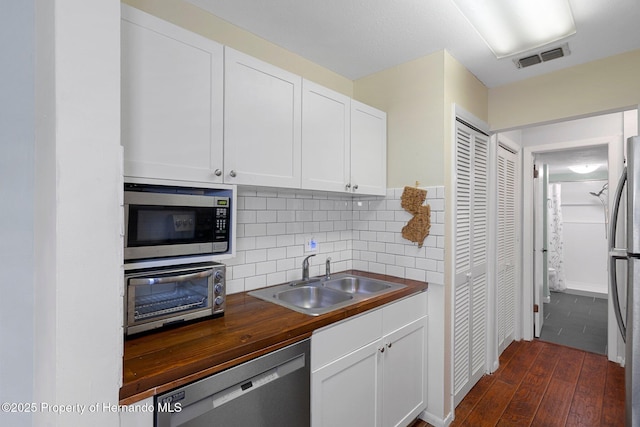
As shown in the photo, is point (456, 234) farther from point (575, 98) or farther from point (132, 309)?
point (132, 309)

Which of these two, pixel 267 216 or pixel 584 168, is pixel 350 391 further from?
pixel 584 168

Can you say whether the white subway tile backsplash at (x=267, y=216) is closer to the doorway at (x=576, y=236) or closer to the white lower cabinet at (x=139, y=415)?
the white lower cabinet at (x=139, y=415)

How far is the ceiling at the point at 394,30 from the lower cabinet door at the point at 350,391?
5.91 feet

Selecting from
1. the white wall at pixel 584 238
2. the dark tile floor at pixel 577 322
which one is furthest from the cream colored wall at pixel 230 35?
the white wall at pixel 584 238

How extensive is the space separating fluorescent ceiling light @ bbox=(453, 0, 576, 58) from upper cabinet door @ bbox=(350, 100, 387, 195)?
0.79 meters

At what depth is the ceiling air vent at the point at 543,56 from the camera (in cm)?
197

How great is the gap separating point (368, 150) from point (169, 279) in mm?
1544

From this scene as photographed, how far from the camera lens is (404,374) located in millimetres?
1931

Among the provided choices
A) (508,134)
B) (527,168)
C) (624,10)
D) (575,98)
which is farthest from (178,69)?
(527,168)

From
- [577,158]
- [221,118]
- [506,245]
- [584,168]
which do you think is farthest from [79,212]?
[584,168]

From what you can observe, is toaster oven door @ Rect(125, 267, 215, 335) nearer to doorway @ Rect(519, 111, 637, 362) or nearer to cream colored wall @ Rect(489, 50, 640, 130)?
cream colored wall @ Rect(489, 50, 640, 130)

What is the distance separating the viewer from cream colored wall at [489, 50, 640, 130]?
6.66 ft

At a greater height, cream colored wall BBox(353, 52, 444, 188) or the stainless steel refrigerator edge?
cream colored wall BBox(353, 52, 444, 188)

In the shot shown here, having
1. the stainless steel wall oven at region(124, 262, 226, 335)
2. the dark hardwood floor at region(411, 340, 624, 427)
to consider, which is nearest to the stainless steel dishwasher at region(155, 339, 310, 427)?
the stainless steel wall oven at region(124, 262, 226, 335)
